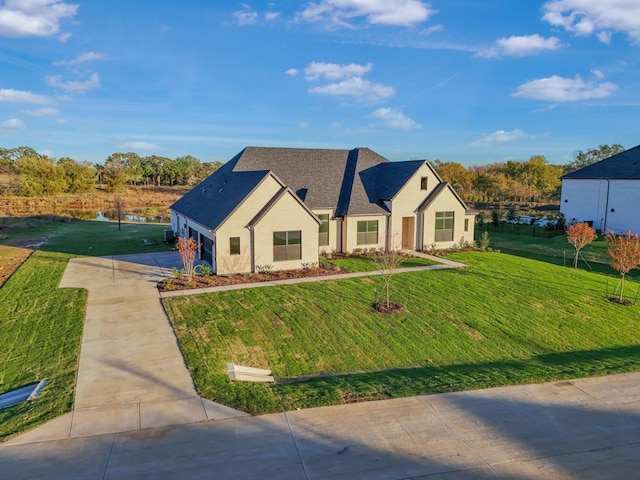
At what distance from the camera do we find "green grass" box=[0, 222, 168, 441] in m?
8.73

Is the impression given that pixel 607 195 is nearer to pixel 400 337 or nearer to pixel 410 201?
pixel 410 201

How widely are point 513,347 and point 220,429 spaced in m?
9.51

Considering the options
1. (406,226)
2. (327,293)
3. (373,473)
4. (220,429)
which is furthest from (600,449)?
(406,226)

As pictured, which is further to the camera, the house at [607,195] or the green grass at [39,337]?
the house at [607,195]

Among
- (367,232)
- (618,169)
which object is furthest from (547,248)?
(367,232)

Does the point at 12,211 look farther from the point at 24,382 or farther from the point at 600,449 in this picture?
the point at 600,449

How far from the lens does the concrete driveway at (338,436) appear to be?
6930 millimetres

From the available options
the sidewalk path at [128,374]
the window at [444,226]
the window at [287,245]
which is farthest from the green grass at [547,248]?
the sidewalk path at [128,374]

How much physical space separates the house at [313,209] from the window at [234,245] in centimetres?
5

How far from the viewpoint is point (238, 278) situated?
1933 centimetres

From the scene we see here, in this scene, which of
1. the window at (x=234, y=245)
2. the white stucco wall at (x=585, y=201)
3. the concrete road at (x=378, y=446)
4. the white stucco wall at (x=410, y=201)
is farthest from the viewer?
the white stucco wall at (x=585, y=201)

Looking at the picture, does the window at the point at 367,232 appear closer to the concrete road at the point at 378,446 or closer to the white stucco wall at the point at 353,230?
the white stucco wall at the point at 353,230

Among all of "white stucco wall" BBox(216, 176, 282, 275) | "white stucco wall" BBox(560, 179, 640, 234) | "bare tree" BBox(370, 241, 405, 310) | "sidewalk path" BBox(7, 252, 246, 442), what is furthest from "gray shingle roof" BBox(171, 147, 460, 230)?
"white stucco wall" BBox(560, 179, 640, 234)

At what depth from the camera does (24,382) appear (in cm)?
1009
